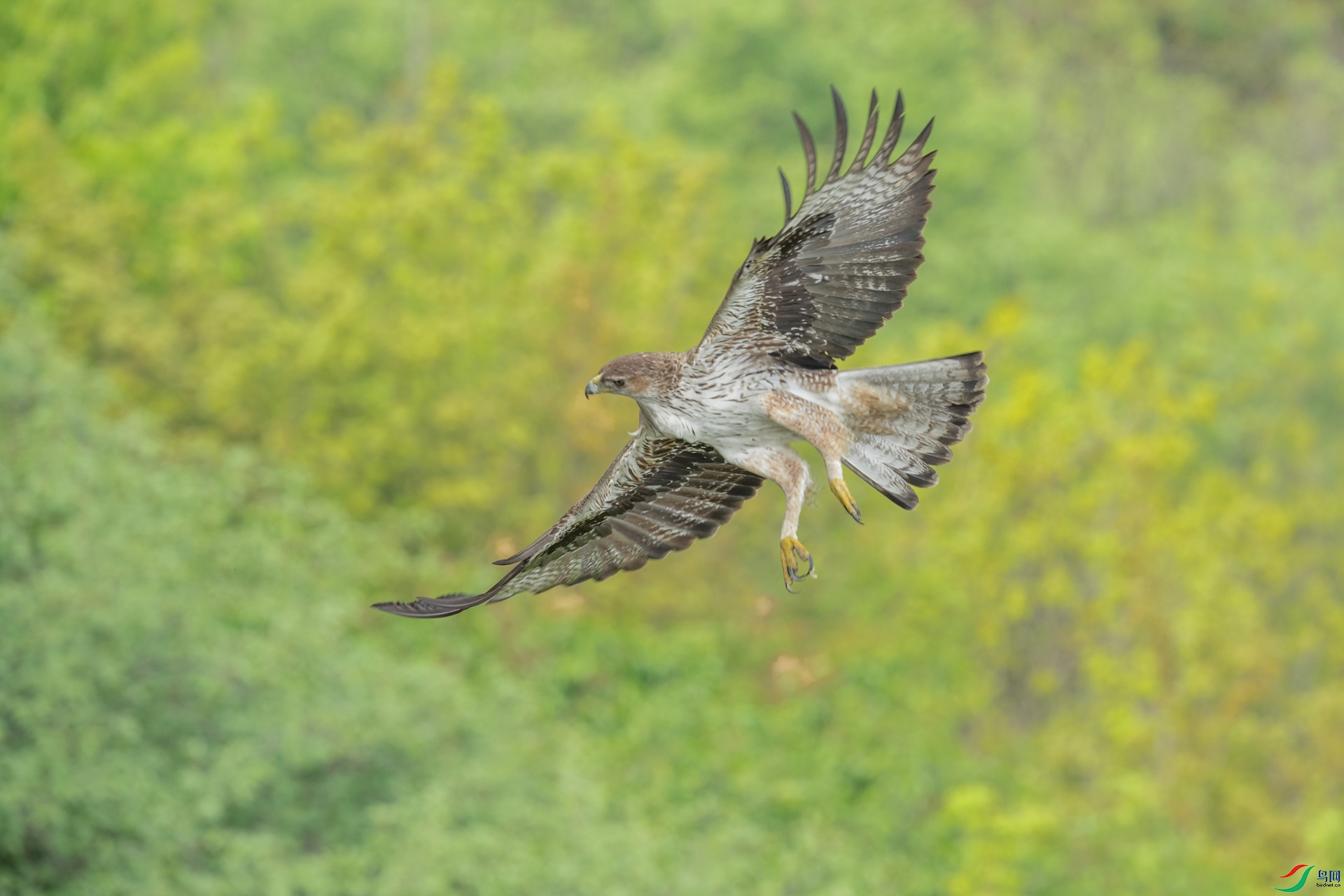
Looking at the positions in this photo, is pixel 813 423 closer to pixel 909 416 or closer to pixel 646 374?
pixel 909 416

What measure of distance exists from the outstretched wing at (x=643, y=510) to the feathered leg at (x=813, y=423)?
26.9 inches

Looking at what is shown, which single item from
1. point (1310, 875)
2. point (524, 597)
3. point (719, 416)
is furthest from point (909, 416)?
point (1310, 875)

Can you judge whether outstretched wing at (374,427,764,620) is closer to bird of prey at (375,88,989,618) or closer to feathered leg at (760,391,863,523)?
bird of prey at (375,88,989,618)

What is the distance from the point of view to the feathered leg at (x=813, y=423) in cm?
626

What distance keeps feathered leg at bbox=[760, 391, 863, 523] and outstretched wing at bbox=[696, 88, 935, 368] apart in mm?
178

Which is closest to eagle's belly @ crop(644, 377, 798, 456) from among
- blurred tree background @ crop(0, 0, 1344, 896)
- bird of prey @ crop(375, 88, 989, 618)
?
bird of prey @ crop(375, 88, 989, 618)

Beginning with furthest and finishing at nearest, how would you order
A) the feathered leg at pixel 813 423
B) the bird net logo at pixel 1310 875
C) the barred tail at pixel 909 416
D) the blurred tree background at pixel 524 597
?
1. the bird net logo at pixel 1310 875
2. the blurred tree background at pixel 524 597
3. the barred tail at pixel 909 416
4. the feathered leg at pixel 813 423

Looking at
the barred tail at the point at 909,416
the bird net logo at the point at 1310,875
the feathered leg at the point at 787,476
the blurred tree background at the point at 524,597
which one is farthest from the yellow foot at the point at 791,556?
the bird net logo at the point at 1310,875

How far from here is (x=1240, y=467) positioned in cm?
2980

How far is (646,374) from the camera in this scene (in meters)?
6.31

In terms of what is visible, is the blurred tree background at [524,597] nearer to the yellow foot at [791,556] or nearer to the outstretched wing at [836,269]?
the yellow foot at [791,556]

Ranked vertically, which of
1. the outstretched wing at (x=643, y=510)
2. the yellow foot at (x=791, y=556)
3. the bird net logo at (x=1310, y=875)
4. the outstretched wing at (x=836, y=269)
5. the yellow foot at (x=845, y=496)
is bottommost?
the yellow foot at (x=791, y=556)

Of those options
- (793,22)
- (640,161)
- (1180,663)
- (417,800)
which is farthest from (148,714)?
(793,22)

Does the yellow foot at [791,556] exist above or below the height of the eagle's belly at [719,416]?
below
